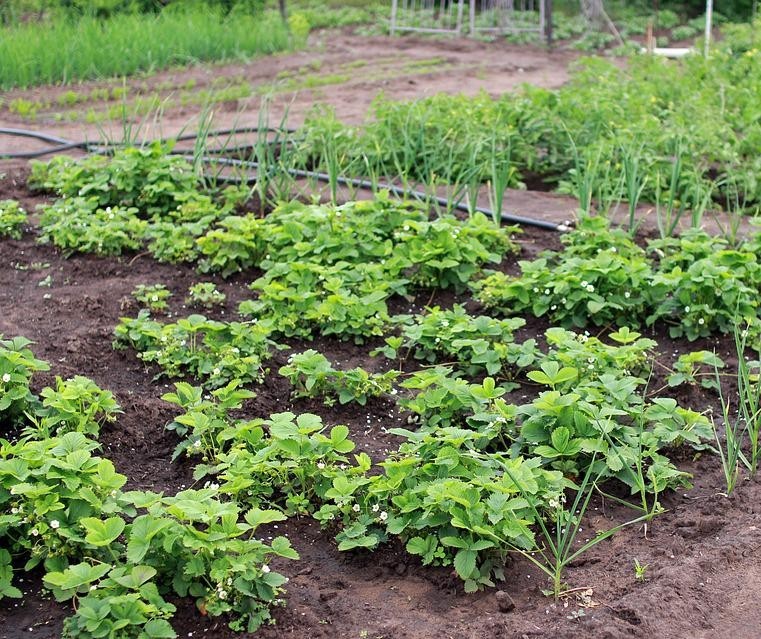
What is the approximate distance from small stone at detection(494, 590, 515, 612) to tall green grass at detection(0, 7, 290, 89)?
25.5 feet

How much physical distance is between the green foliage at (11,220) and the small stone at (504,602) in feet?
12.3

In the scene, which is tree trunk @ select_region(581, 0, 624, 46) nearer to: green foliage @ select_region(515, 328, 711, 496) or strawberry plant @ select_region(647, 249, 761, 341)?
strawberry plant @ select_region(647, 249, 761, 341)

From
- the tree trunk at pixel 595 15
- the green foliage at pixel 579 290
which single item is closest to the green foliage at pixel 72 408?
the green foliage at pixel 579 290

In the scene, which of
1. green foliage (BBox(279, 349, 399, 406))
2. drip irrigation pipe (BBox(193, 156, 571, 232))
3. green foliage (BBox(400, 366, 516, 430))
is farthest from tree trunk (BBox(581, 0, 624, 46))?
green foliage (BBox(400, 366, 516, 430))

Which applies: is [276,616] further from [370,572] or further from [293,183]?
[293,183]

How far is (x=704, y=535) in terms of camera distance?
314cm

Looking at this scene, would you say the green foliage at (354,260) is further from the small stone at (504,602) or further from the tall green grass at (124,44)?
the tall green grass at (124,44)

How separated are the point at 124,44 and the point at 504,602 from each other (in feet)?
28.8

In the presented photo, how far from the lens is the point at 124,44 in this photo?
10.4m

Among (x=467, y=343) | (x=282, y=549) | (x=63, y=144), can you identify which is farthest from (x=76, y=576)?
(x=63, y=144)

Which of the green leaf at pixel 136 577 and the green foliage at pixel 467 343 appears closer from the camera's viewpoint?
the green leaf at pixel 136 577

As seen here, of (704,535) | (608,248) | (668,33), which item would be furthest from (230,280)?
(668,33)

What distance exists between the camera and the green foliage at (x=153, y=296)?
4.72 m

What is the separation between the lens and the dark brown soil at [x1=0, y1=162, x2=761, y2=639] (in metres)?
2.70
